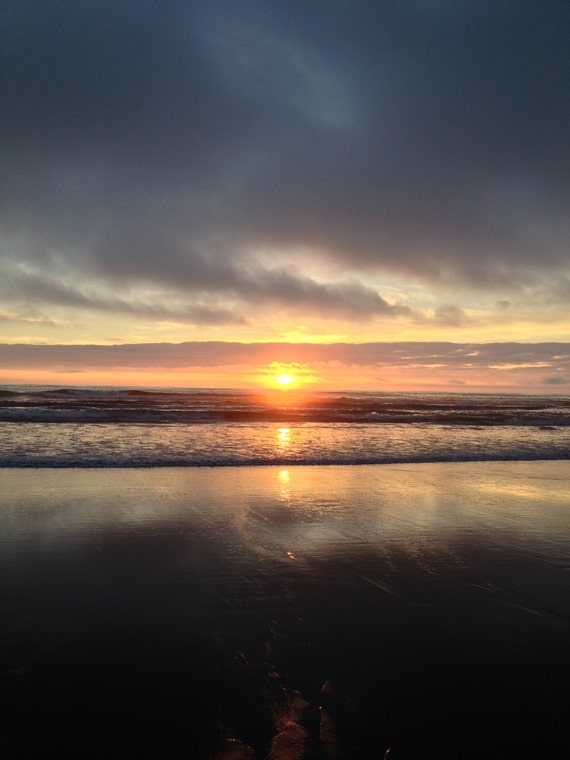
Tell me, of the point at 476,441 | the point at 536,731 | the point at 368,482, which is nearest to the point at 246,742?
the point at 536,731

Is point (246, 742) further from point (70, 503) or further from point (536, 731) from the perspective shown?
point (70, 503)

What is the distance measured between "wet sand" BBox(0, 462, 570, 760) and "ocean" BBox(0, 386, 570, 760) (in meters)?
0.02

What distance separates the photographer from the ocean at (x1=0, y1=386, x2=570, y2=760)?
127 inches

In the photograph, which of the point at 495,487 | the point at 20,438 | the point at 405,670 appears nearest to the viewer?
the point at 405,670

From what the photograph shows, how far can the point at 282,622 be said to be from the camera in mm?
4730

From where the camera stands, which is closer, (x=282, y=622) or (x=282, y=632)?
(x=282, y=632)

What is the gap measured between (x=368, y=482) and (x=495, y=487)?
10.3ft

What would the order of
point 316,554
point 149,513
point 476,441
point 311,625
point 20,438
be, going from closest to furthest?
1. point 311,625
2. point 316,554
3. point 149,513
4. point 20,438
5. point 476,441

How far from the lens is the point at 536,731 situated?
3256 millimetres

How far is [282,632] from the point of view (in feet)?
14.8

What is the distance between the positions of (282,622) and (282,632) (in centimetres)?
21

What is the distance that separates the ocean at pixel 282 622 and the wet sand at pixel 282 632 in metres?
0.02

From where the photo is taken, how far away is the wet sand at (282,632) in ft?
10.6

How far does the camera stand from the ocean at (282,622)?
3.23 m
